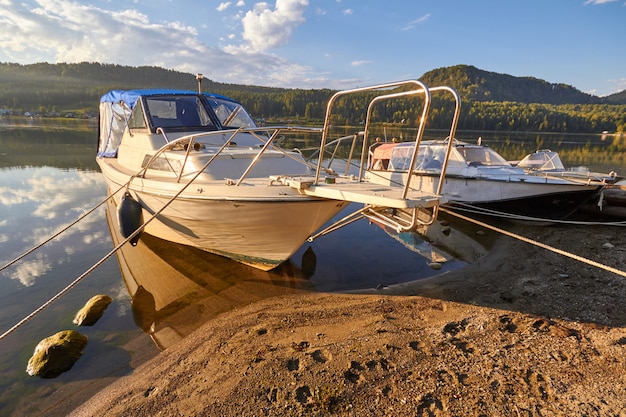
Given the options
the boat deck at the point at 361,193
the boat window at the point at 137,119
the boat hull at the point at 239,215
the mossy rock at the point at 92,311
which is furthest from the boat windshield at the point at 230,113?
the mossy rock at the point at 92,311

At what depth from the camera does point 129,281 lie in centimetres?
625

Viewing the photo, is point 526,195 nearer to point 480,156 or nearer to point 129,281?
point 480,156

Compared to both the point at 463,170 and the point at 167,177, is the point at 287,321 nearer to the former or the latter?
the point at 167,177

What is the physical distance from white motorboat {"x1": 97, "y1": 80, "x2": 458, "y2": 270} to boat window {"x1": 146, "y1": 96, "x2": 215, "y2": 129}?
2cm

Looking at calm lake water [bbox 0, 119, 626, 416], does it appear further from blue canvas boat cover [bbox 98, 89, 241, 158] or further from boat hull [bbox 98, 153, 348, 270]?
blue canvas boat cover [bbox 98, 89, 241, 158]

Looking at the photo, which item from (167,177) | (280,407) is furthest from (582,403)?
(167,177)

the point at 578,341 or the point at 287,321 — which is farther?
the point at 287,321

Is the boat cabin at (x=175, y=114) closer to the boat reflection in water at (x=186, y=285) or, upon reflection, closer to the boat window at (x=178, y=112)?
the boat window at (x=178, y=112)

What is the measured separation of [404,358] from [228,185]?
141 inches

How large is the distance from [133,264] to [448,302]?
6.36m

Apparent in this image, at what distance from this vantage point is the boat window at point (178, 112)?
743 centimetres

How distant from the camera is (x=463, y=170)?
973cm

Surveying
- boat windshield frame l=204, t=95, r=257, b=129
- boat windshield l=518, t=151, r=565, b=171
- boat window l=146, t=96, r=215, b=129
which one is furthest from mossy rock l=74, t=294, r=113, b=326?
boat windshield l=518, t=151, r=565, b=171

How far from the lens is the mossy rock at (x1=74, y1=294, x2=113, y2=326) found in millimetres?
4879
